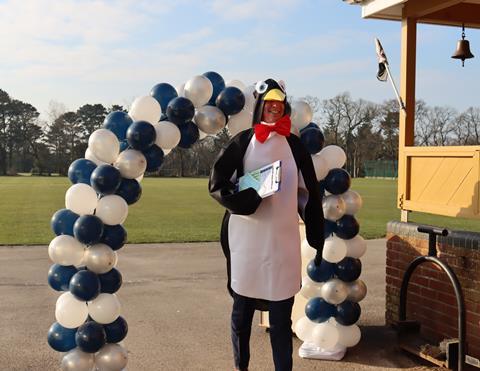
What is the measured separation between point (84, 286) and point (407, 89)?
3686 mm

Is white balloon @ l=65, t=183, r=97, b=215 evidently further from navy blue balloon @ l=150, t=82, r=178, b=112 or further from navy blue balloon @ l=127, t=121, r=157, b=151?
navy blue balloon @ l=150, t=82, r=178, b=112

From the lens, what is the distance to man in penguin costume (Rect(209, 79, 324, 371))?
354 cm

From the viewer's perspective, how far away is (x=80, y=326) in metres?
4.07

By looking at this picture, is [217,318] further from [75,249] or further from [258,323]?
[75,249]

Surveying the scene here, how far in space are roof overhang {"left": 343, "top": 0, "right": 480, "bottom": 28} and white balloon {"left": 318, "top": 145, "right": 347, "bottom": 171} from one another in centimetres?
154

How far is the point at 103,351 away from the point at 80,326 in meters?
0.25

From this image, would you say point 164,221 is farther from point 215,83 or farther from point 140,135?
point 140,135

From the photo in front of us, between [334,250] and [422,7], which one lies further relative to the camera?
[422,7]

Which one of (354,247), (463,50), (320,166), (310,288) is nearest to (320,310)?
(310,288)

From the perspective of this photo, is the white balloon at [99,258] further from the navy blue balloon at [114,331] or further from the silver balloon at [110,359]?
the silver balloon at [110,359]

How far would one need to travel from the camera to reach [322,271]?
5047 mm

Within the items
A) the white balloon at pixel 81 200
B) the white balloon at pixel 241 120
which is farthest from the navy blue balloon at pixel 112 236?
the white balloon at pixel 241 120

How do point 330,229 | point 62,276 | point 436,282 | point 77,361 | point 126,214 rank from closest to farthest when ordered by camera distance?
point 77,361 → point 62,276 → point 126,214 → point 436,282 → point 330,229

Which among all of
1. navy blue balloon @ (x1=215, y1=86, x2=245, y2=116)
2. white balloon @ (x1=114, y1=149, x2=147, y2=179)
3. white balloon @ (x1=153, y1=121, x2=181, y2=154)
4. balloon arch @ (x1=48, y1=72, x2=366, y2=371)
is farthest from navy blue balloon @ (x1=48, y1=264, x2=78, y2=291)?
navy blue balloon @ (x1=215, y1=86, x2=245, y2=116)
